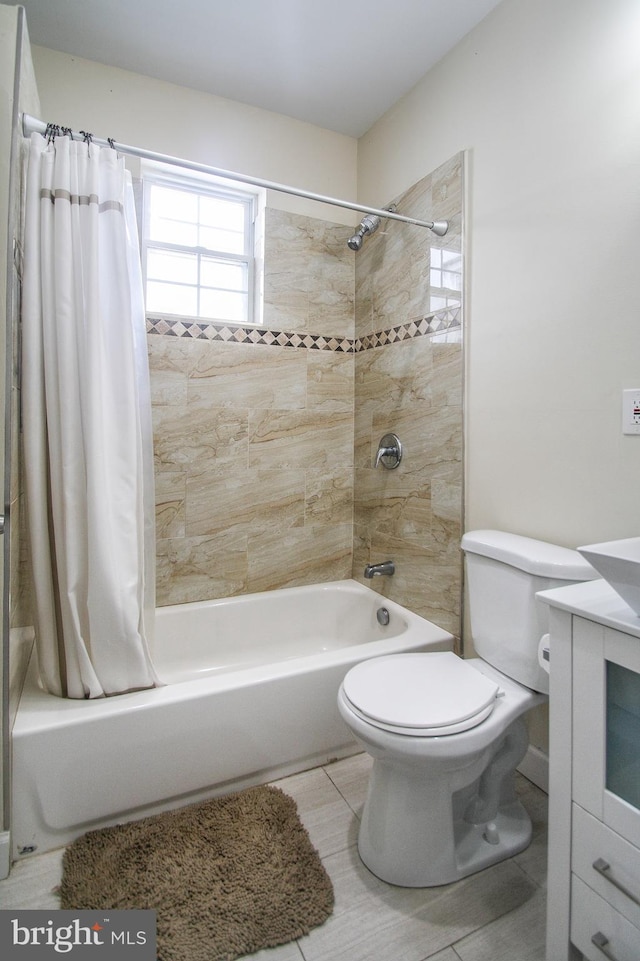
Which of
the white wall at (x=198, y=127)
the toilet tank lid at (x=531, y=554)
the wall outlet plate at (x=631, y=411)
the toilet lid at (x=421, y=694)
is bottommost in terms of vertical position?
the toilet lid at (x=421, y=694)

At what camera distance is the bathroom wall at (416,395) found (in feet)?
6.08

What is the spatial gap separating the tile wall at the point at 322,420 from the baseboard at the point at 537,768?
18.9 inches

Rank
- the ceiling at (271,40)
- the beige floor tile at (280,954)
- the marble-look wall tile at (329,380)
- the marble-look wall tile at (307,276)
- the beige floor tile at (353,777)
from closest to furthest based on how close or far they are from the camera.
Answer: the beige floor tile at (280,954) → the beige floor tile at (353,777) → the ceiling at (271,40) → the marble-look wall tile at (307,276) → the marble-look wall tile at (329,380)

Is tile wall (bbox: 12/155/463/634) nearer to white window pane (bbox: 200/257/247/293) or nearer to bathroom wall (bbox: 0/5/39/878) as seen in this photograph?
white window pane (bbox: 200/257/247/293)

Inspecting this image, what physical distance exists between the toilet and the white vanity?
0.22 meters

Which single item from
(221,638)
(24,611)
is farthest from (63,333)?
(221,638)

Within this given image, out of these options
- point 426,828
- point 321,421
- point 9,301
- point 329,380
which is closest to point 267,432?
point 321,421

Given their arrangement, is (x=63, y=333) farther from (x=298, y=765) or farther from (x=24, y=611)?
(x=298, y=765)

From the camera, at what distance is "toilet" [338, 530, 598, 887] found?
113 cm

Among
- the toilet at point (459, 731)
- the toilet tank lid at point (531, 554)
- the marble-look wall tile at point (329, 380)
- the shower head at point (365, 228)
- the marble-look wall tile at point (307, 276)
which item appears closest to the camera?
the toilet at point (459, 731)

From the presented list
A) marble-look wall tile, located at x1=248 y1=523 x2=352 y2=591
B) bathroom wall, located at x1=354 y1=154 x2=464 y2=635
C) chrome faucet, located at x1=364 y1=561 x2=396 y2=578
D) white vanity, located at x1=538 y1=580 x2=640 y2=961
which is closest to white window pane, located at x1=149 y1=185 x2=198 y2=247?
bathroom wall, located at x1=354 y1=154 x2=464 y2=635

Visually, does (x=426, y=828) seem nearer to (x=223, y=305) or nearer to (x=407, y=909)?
(x=407, y=909)

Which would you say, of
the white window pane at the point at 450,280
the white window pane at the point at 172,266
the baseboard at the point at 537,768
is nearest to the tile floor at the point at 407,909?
the baseboard at the point at 537,768

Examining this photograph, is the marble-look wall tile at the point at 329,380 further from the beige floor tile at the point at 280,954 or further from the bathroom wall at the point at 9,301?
the beige floor tile at the point at 280,954
